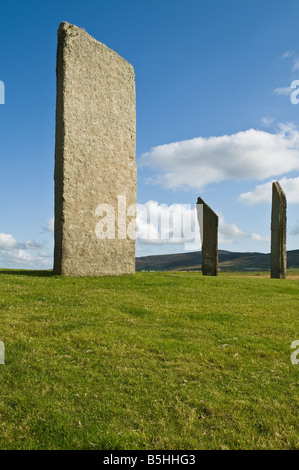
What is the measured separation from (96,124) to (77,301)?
8.12 metres

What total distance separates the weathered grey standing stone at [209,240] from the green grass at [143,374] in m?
11.5

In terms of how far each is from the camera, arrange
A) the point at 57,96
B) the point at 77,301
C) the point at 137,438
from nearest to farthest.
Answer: the point at 137,438 → the point at 77,301 → the point at 57,96

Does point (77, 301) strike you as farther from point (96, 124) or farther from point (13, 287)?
point (96, 124)

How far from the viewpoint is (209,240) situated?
22406mm

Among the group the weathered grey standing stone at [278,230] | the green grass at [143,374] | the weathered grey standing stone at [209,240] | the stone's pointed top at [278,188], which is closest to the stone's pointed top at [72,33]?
the green grass at [143,374]

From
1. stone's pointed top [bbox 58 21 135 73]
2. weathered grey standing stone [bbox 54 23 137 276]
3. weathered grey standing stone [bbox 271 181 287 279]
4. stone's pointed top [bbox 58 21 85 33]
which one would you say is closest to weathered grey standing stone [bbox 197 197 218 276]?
weathered grey standing stone [bbox 271 181 287 279]

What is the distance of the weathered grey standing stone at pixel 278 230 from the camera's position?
76.7ft

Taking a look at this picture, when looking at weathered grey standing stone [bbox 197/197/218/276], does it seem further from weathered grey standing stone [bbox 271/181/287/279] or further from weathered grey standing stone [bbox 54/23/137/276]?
weathered grey standing stone [bbox 54/23/137/276]

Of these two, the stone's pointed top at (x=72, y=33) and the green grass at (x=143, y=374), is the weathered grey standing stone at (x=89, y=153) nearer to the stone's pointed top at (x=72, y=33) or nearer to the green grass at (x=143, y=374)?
the stone's pointed top at (x=72, y=33)

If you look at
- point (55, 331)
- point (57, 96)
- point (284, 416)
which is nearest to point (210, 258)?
point (57, 96)

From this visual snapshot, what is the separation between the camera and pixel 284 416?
4754mm

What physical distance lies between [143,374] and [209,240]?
17078 mm

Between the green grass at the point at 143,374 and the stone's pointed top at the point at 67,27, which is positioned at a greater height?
the stone's pointed top at the point at 67,27

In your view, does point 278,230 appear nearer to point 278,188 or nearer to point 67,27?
point 278,188
